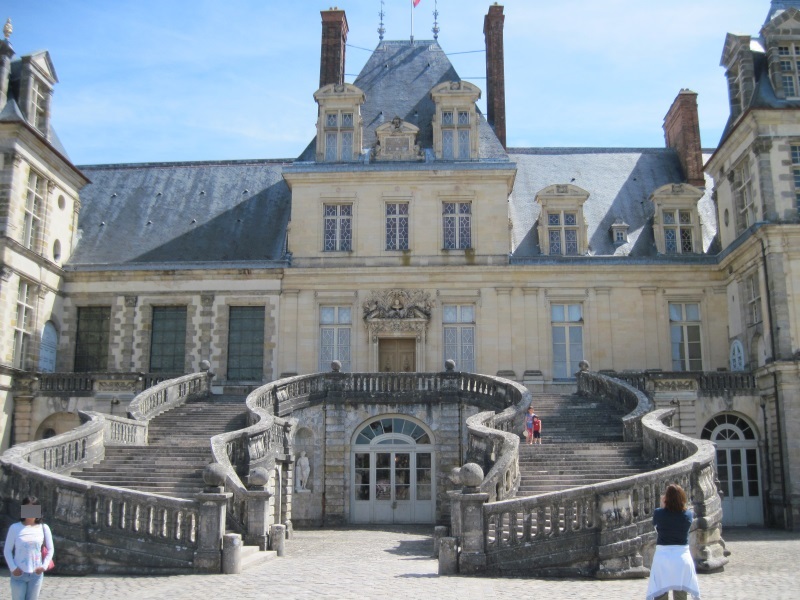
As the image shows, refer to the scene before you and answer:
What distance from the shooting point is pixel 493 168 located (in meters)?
26.5

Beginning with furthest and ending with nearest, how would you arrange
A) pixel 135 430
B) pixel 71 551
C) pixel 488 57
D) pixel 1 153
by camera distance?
pixel 488 57 < pixel 1 153 < pixel 135 430 < pixel 71 551

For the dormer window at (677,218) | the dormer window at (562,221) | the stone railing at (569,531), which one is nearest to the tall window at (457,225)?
the dormer window at (562,221)

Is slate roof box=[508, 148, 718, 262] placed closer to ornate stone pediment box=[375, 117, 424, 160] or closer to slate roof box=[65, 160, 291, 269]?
ornate stone pediment box=[375, 117, 424, 160]

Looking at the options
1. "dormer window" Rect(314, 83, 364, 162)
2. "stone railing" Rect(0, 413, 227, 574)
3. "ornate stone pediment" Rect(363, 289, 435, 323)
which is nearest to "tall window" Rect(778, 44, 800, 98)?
"ornate stone pediment" Rect(363, 289, 435, 323)

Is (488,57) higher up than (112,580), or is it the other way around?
(488,57)

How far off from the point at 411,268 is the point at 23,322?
11.2 metres

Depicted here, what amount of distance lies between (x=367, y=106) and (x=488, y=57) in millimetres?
5012

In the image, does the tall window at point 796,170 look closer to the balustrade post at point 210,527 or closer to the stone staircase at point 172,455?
the stone staircase at point 172,455

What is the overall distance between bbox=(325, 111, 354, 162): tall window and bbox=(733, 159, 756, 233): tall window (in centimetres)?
1147

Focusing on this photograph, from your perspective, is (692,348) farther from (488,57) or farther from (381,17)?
(381,17)

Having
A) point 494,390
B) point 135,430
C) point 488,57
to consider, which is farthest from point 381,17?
point 135,430

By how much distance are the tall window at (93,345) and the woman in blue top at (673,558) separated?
2161cm

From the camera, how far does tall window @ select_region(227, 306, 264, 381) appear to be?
26.3 m

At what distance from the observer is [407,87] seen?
1151 inches
